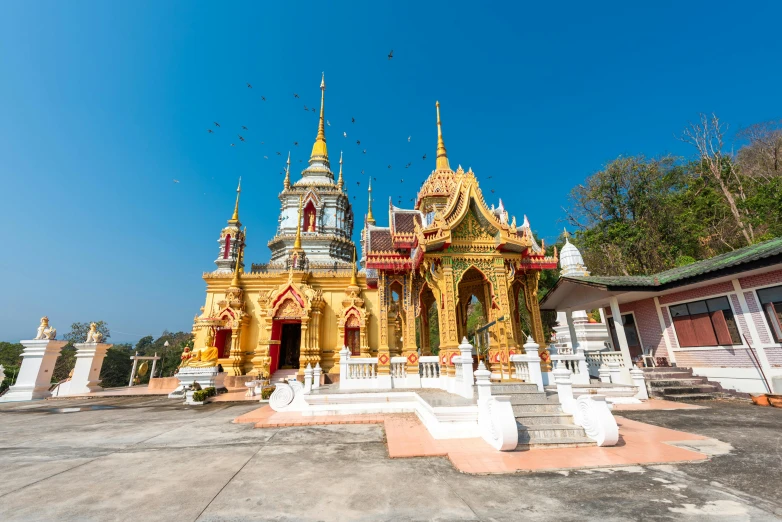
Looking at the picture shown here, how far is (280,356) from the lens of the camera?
66.9ft

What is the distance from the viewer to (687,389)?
32.9 ft

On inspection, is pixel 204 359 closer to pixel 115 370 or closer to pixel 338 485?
pixel 338 485

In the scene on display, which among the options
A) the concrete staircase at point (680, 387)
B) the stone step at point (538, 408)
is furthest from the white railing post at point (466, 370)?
the concrete staircase at point (680, 387)

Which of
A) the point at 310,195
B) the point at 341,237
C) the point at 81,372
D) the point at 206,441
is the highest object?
the point at 310,195

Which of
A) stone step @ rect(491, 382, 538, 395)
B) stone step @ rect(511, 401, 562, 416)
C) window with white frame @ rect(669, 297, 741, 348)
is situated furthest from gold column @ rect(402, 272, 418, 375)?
window with white frame @ rect(669, 297, 741, 348)

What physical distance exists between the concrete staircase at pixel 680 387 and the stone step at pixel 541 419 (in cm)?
683

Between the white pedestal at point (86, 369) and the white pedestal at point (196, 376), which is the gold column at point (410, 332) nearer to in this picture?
the white pedestal at point (196, 376)

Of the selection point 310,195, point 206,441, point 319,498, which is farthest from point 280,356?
point 319,498

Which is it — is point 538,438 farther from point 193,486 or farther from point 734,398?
point 734,398

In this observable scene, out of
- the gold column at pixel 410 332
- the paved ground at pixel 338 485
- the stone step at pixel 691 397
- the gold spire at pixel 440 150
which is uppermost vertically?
the gold spire at pixel 440 150

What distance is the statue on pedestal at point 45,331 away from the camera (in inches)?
653

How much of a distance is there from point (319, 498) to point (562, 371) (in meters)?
4.91

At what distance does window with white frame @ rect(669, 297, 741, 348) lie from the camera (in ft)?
33.5

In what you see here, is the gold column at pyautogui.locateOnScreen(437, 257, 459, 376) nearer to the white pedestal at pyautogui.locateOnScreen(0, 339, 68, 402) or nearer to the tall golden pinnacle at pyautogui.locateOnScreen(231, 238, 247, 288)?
the tall golden pinnacle at pyautogui.locateOnScreen(231, 238, 247, 288)
